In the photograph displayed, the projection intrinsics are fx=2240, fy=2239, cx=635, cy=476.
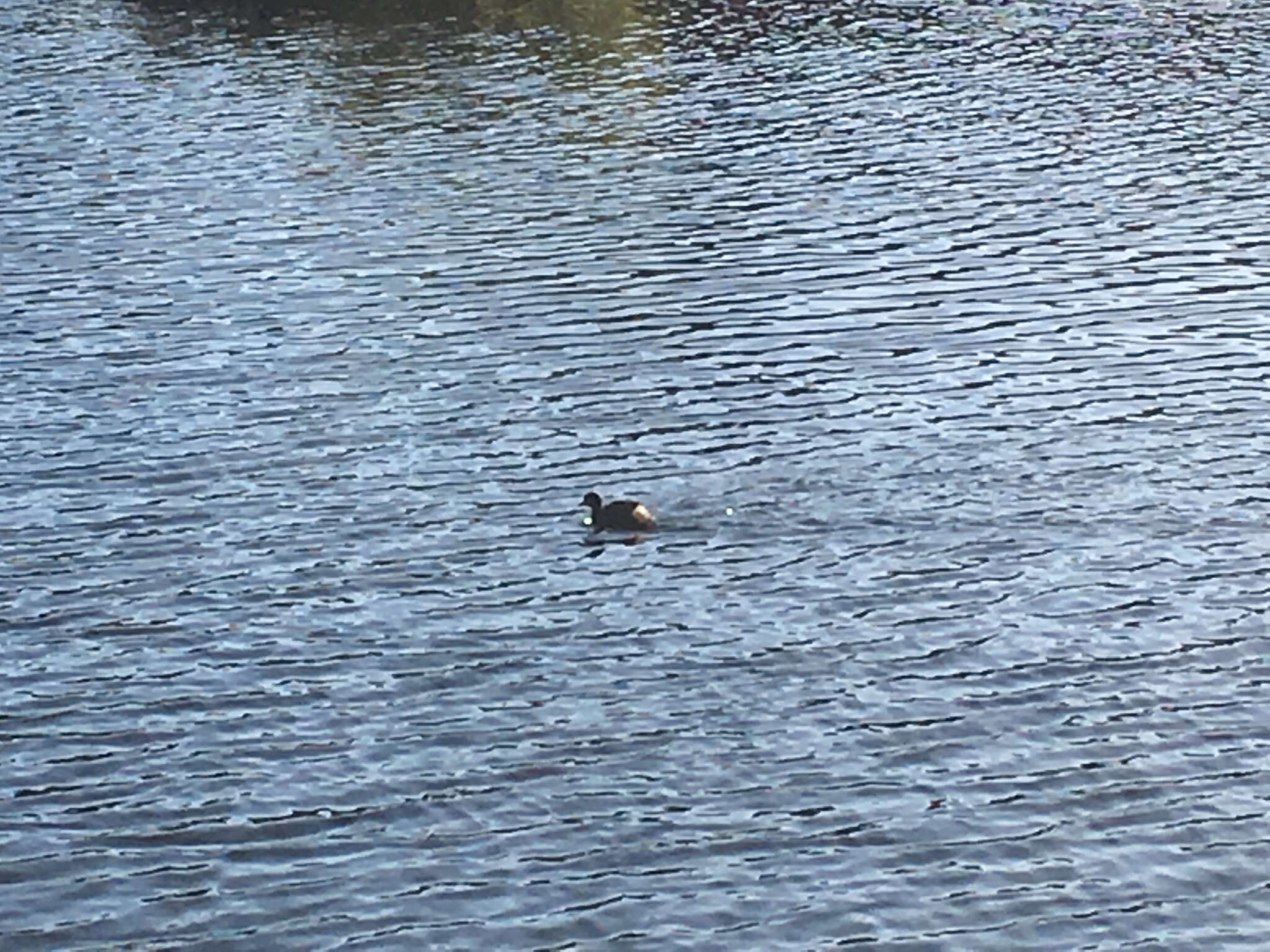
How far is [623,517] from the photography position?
2680cm

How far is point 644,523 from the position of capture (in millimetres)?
27062

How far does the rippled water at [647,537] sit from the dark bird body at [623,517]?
14.6 inches

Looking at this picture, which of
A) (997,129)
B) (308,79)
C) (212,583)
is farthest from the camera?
(308,79)

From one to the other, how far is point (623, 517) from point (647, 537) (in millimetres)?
517

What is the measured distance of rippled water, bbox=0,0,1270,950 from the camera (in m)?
19.9

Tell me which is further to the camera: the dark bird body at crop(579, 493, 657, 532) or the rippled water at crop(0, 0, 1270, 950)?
the dark bird body at crop(579, 493, 657, 532)

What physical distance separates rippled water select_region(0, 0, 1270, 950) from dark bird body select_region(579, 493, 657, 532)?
37 centimetres

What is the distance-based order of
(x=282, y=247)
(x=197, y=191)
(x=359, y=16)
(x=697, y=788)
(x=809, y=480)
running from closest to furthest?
(x=697, y=788) < (x=809, y=480) < (x=282, y=247) < (x=197, y=191) < (x=359, y=16)

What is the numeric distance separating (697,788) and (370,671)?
435 cm

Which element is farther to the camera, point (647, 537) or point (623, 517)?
point (647, 537)

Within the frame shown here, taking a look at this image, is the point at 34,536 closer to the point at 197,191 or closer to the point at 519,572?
the point at 519,572

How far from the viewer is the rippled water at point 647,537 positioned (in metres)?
19.9

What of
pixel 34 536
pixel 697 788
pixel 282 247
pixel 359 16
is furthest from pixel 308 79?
pixel 697 788

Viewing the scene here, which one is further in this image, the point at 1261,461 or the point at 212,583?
the point at 1261,461
